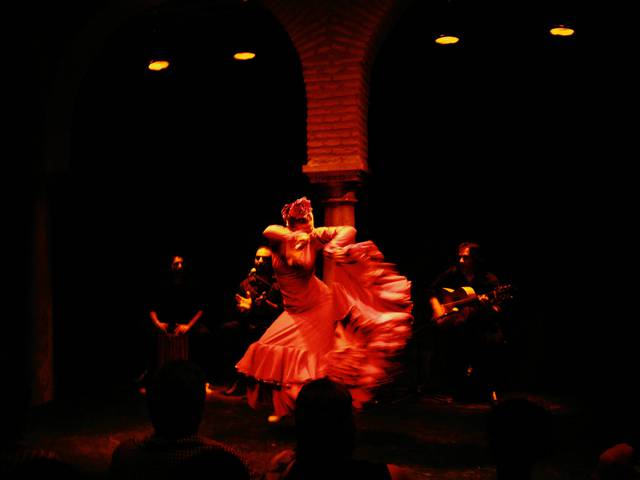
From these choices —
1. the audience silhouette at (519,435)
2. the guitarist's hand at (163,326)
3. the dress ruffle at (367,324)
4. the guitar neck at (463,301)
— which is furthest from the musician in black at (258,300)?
the audience silhouette at (519,435)

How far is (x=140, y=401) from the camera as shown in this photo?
9148 millimetres

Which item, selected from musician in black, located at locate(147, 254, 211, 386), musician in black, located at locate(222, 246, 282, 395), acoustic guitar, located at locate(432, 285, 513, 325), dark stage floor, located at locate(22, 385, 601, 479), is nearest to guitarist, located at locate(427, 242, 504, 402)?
acoustic guitar, located at locate(432, 285, 513, 325)

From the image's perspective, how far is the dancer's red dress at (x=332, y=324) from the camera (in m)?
6.53

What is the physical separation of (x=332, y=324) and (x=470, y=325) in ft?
6.84

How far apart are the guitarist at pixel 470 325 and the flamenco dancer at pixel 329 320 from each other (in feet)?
6.11

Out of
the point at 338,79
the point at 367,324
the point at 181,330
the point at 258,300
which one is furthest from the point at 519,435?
the point at 181,330

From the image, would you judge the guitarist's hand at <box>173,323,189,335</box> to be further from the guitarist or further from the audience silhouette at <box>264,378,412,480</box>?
the audience silhouette at <box>264,378,412,480</box>

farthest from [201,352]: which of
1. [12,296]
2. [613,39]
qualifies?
[613,39]

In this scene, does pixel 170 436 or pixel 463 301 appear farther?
pixel 463 301

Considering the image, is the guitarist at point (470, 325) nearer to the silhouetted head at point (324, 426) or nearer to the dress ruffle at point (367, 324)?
the dress ruffle at point (367, 324)

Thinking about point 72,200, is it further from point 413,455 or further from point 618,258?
point 618,258

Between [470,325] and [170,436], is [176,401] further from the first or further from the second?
[470,325]

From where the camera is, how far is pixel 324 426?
2.71 m

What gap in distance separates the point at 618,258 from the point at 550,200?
1016 millimetres
